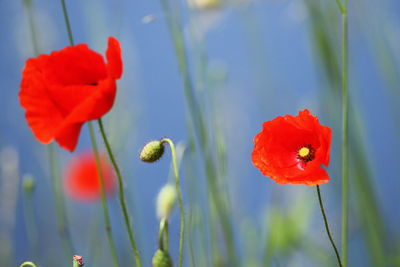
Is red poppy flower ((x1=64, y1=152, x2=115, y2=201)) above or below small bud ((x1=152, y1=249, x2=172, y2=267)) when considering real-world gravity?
below

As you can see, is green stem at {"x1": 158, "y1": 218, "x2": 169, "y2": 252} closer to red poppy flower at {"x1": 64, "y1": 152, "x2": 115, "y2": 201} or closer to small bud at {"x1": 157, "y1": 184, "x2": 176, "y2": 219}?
small bud at {"x1": 157, "y1": 184, "x2": 176, "y2": 219}

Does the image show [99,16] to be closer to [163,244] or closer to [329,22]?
[329,22]

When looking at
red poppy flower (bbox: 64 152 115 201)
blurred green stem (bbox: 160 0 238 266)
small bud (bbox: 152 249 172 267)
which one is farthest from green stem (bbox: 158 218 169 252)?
red poppy flower (bbox: 64 152 115 201)

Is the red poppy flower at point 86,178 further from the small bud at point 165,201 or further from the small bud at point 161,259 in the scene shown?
the small bud at point 161,259

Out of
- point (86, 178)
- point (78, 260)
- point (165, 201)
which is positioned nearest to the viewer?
point (78, 260)

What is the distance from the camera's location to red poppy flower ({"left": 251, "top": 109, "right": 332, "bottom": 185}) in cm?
37

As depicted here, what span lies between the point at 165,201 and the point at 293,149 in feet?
0.43

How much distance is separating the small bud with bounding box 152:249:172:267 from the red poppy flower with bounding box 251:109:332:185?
0.30ft

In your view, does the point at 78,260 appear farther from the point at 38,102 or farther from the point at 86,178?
the point at 86,178

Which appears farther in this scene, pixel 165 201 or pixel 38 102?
pixel 165 201

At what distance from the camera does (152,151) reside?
0.42m

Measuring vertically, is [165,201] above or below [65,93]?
below

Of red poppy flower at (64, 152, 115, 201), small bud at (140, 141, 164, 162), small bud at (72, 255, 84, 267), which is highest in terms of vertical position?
small bud at (140, 141, 164, 162)

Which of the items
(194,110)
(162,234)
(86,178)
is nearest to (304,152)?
(162,234)
